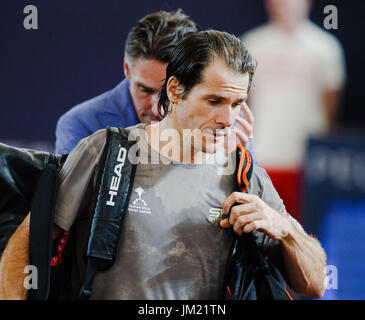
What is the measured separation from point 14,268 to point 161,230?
17.4 inches

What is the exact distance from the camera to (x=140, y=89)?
8.09 feet

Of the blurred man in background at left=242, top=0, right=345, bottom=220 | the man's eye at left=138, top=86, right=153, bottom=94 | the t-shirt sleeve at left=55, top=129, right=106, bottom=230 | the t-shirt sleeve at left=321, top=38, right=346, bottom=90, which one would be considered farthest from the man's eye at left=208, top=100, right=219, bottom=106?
the t-shirt sleeve at left=321, top=38, right=346, bottom=90

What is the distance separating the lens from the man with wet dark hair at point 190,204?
175 cm

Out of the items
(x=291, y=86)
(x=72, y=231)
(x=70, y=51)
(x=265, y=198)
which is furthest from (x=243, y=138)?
(x=291, y=86)

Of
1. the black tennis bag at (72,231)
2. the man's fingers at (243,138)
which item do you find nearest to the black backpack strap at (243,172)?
the black tennis bag at (72,231)

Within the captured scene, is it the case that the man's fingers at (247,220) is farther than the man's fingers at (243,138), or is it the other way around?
the man's fingers at (243,138)

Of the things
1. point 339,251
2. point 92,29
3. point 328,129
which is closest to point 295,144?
point 328,129

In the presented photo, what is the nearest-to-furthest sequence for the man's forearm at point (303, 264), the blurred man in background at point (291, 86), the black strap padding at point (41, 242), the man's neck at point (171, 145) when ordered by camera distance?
1. the black strap padding at point (41, 242)
2. the man's forearm at point (303, 264)
3. the man's neck at point (171, 145)
4. the blurred man in background at point (291, 86)

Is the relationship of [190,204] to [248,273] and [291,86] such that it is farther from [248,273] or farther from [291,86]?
[291,86]

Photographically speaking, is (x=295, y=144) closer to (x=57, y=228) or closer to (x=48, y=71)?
(x=48, y=71)

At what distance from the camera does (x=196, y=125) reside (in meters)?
1.85

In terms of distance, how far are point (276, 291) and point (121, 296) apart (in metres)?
0.45

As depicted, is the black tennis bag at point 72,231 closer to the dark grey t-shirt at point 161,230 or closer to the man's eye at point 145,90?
the dark grey t-shirt at point 161,230

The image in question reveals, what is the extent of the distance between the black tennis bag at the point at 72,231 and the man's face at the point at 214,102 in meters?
0.12
